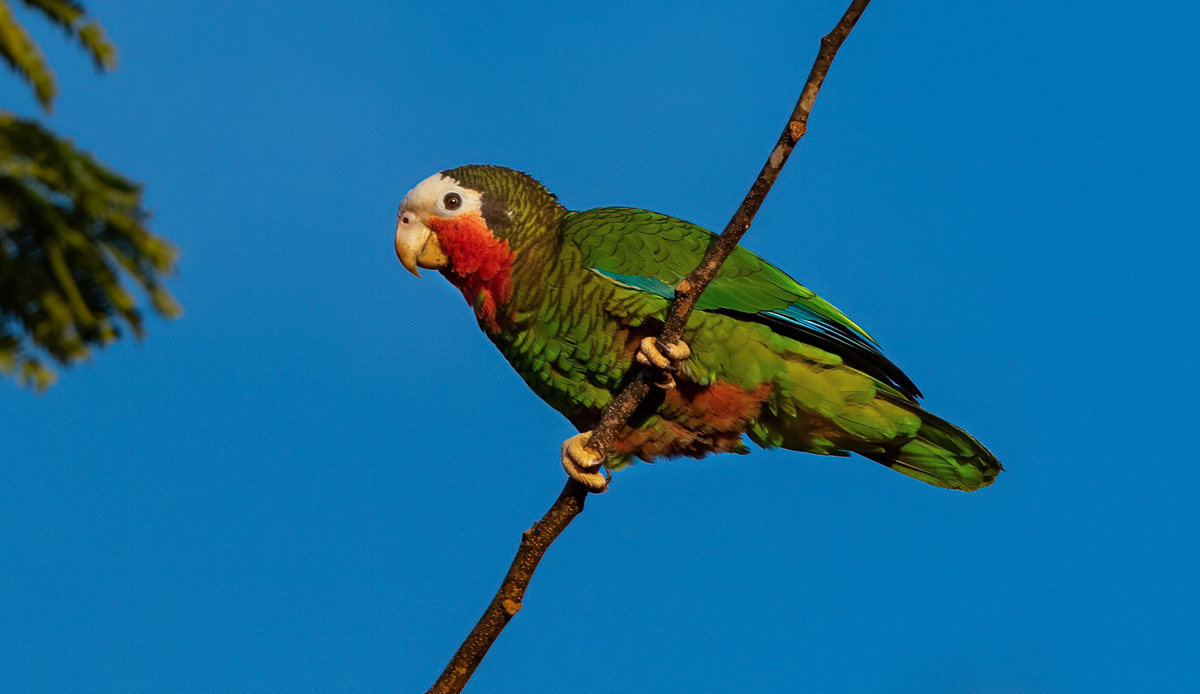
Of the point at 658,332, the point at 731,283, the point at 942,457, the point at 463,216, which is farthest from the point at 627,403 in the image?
the point at 942,457

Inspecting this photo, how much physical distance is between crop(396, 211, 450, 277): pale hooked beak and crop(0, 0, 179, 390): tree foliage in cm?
281

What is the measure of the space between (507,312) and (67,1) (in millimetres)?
2805

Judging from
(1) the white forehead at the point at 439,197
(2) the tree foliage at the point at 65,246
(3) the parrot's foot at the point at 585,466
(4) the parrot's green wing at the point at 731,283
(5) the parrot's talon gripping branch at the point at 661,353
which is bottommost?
(2) the tree foliage at the point at 65,246

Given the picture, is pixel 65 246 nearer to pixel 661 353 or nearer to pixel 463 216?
pixel 661 353

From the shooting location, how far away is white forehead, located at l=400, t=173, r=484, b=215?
4613mm

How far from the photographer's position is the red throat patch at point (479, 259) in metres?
4.54

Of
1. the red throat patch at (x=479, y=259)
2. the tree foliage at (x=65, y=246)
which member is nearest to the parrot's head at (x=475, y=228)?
the red throat patch at (x=479, y=259)

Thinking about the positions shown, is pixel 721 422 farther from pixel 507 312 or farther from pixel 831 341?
pixel 507 312

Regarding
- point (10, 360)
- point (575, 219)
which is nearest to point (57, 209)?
point (10, 360)

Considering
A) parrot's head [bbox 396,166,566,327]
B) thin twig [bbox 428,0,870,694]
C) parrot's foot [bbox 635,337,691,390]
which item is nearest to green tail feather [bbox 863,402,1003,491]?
parrot's foot [bbox 635,337,691,390]

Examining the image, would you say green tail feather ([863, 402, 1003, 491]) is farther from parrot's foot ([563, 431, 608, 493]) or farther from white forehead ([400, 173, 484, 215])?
white forehead ([400, 173, 484, 215])

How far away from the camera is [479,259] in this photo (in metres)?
4.58

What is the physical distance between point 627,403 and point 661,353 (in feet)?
0.97

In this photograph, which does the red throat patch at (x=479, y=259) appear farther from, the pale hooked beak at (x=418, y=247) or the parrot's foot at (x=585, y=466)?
the parrot's foot at (x=585, y=466)
